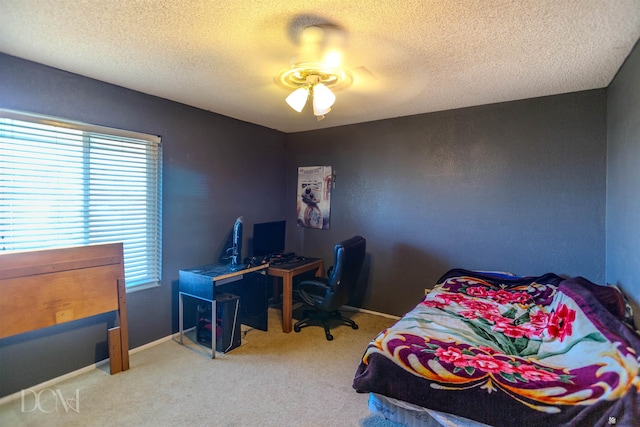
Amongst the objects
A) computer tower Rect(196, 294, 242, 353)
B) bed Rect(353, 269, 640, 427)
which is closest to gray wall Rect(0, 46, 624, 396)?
computer tower Rect(196, 294, 242, 353)

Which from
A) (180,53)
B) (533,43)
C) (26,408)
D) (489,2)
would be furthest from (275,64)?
(26,408)

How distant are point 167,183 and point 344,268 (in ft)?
6.24

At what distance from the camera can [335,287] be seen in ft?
9.90

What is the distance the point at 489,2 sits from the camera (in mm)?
1493

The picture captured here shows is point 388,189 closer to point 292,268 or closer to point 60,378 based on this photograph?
point 292,268

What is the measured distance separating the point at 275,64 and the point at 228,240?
2.14m

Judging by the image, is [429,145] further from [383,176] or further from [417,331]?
[417,331]

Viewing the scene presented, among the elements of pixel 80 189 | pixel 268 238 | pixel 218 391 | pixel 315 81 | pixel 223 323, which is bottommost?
pixel 218 391

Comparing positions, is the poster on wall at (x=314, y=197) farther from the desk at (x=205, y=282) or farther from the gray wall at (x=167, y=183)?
the desk at (x=205, y=282)

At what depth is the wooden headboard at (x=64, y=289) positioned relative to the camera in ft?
6.59

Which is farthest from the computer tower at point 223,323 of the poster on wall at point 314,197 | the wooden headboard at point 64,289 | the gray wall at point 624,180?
the gray wall at point 624,180

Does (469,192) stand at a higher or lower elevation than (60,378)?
higher

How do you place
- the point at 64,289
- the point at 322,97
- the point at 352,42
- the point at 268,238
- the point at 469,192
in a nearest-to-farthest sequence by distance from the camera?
the point at 352,42 → the point at 322,97 → the point at 64,289 → the point at 469,192 → the point at 268,238

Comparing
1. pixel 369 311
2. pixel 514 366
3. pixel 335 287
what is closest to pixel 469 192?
pixel 335 287
